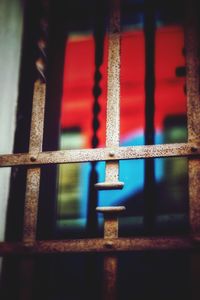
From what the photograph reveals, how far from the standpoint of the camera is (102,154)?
1488 millimetres

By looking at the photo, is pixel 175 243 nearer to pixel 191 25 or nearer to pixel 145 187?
pixel 145 187

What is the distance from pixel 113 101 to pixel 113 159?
213 millimetres

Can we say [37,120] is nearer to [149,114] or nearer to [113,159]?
[113,159]

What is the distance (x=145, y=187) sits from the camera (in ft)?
5.42

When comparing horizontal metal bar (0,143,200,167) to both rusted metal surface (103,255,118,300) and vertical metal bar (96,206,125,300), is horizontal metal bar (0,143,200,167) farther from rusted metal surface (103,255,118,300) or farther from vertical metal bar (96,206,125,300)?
rusted metal surface (103,255,118,300)

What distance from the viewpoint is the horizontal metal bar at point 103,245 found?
1351mm

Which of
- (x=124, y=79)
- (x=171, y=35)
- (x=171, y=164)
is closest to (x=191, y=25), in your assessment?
(x=171, y=35)

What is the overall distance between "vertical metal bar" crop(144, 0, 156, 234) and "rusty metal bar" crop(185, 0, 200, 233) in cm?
23

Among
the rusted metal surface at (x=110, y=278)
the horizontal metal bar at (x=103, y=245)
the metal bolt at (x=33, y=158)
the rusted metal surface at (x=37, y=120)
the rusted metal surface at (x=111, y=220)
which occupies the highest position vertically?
the rusted metal surface at (x=37, y=120)

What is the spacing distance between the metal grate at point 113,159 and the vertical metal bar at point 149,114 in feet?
0.65

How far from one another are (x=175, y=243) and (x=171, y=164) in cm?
519

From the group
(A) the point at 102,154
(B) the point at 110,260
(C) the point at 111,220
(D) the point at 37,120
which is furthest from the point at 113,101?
(B) the point at 110,260

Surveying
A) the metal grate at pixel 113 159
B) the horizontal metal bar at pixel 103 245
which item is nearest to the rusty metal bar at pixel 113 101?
the metal grate at pixel 113 159

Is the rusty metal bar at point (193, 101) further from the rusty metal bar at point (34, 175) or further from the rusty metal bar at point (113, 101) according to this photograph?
the rusty metal bar at point (34, 175)
